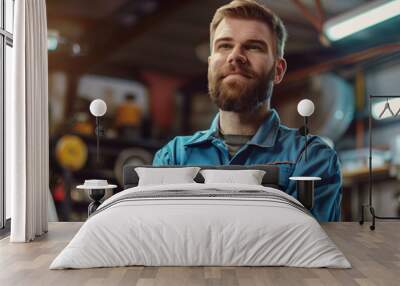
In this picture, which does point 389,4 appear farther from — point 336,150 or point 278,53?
point 336,150

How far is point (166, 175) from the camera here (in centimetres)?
580

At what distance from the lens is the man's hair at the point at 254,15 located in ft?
20.7

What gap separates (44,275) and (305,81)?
13.0ft

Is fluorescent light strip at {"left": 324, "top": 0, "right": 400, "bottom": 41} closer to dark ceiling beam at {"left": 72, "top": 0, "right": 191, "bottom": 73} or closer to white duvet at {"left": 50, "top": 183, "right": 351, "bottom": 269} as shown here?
dark ceiling beam at {"left": 72, "top": 0, "right": 191, "bottom": 73}

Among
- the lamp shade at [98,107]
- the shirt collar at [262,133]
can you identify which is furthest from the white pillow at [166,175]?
the lamp shade at [98,107]

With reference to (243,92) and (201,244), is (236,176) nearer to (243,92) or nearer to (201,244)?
(243,92)

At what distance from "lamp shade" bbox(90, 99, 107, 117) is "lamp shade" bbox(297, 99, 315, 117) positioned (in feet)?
7.55

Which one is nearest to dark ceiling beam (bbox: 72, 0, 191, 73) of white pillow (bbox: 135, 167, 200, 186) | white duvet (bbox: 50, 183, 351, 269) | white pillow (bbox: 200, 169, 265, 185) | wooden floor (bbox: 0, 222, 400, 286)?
white pillow (bbox: 135, 167, 200, 186)

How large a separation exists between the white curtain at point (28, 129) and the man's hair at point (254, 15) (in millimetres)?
2094

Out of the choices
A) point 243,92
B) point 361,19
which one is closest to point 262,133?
point 243,92

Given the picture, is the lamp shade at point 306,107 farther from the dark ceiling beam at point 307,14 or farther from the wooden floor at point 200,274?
the wooden floor at point 200,274

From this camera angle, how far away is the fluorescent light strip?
6305 millimetres

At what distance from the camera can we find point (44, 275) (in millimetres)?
3689

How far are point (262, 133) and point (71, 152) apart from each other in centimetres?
234
